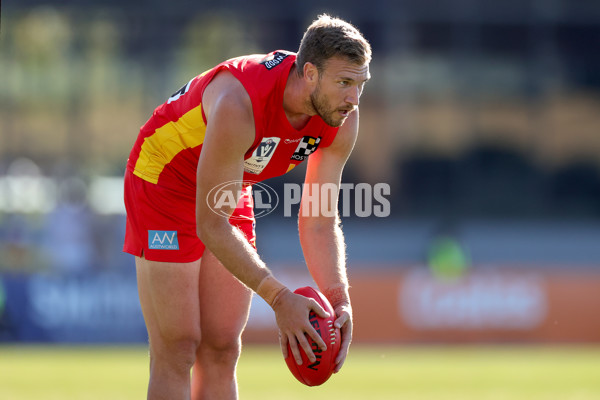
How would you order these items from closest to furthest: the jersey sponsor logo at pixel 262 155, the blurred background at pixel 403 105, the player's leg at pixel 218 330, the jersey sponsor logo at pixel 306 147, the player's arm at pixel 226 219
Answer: the player's arm at pixel 226 219, the jersey sponsor logo at pixel 262 155, the jersey sponsor logo at pixel 306 147, the player's leg at pixel 218 330, the blurred background at pixel 403 105

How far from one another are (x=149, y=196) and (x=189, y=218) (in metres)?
0.25

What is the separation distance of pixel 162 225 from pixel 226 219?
0.70 m

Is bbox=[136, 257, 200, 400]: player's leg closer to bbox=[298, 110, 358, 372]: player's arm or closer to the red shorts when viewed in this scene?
the red shorts

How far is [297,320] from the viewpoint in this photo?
15.3ft

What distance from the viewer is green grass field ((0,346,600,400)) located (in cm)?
1005

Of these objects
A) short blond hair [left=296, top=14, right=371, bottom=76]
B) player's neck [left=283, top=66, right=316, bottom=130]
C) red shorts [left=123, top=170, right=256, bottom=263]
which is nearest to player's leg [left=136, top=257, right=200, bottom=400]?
red shorts [left=123, top=170, right=256, bottom=263]

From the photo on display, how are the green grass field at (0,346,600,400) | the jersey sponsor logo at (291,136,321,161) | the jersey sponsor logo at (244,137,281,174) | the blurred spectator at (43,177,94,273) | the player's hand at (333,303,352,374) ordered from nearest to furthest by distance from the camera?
the player's hand at (333,303,352,374) → the jersey sponsor logo at (244,137,281,174) → the jersey sponsor logo at (291,136,321,161) → the green grass field at (0,346,600,400) → the blurred spectator at (43,177,94,273)

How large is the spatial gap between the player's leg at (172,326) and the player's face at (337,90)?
3.99ft

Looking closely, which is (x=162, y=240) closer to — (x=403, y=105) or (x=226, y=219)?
(x=226, y=219)

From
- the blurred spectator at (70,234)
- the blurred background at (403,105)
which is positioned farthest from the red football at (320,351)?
the blurred background at (403,105)

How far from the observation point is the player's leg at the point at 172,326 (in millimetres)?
5270

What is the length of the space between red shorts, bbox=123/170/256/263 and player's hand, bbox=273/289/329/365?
85 cm

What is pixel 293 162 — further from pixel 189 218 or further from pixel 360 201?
pixel 360 201

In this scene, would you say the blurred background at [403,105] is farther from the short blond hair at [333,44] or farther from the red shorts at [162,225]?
the short blond hair at [333,44]
